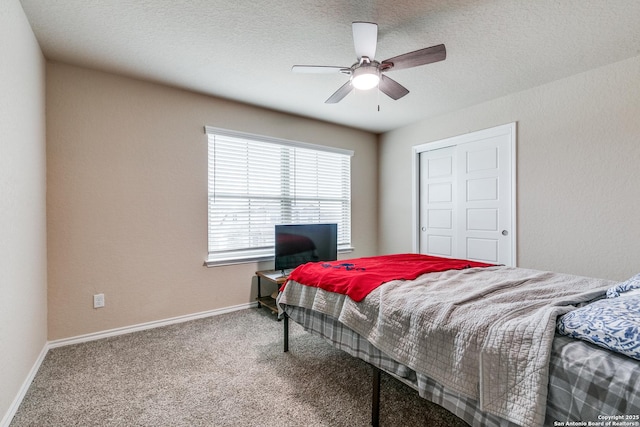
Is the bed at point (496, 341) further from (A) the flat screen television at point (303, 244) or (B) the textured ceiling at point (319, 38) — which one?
(B) the textured ceiling at point (319, 38)

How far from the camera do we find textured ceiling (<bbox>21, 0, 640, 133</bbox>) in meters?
1.97

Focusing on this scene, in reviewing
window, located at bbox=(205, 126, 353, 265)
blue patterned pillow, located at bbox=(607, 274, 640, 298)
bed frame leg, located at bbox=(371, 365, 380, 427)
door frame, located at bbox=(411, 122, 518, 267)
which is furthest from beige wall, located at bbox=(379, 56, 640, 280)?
bed frame leg, located at bbox=(371, 365, 380, 427)

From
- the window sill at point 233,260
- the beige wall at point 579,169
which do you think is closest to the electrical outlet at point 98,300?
the window sill at point 233,260

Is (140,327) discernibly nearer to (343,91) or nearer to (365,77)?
(343,91)

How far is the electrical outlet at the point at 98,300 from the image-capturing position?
2757mm

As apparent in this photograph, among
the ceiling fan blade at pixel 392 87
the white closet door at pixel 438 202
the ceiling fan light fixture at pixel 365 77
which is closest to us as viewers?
the ceiling fan light fixture at pixel 365 77

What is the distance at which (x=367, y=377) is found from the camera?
2094 millimetres

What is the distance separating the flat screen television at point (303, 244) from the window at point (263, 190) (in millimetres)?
334

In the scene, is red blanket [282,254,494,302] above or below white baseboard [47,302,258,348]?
above

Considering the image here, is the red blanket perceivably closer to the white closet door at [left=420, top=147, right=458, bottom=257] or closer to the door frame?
the door frame

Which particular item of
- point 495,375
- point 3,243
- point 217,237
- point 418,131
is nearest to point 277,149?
point 217,237

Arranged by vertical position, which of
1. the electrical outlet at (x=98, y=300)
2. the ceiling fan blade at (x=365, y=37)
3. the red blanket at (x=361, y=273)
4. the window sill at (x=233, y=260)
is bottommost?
the electrical outlet at (x=98, y=300)

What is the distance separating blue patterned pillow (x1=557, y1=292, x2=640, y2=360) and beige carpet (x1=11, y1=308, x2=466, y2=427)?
89 centimetres

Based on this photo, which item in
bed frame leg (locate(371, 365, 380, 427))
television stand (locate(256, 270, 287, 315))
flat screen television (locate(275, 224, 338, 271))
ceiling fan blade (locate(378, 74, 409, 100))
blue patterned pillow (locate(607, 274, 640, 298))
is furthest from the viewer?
flat screen television (locate(275, 224, 338, 271))
